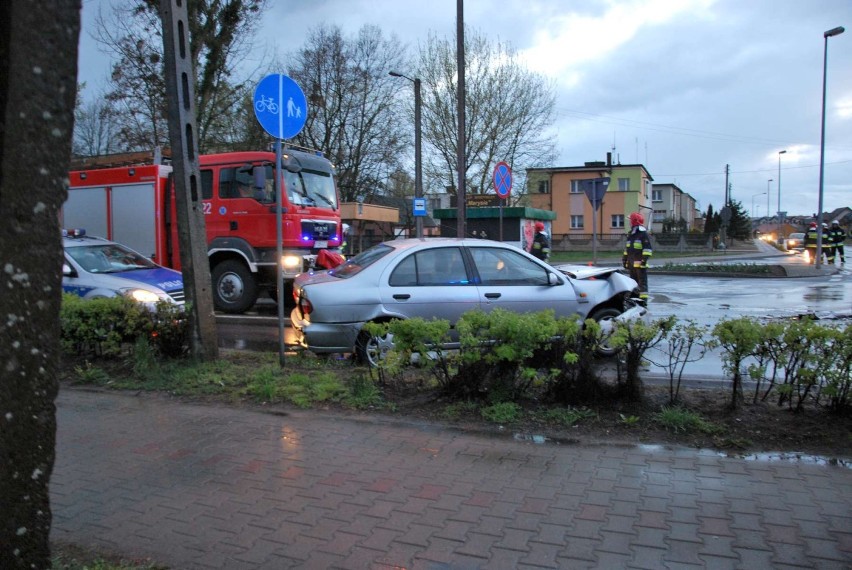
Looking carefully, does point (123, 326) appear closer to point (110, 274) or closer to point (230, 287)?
point (110, 274)

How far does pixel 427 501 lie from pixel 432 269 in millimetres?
3879

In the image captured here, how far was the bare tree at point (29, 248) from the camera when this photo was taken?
2.31 metres

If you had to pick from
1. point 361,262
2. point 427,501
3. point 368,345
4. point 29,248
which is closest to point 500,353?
point 427,501

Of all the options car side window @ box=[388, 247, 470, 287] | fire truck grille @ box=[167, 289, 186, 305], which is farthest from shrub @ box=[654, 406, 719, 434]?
fire truck grille @ box=[167, 289, 186, 305]

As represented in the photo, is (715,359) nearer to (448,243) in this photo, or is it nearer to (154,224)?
(448,243)

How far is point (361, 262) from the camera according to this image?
7699mm

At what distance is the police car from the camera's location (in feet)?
30.1

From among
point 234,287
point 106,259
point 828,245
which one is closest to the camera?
point 106,259

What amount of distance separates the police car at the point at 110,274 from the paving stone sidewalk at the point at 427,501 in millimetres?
4319

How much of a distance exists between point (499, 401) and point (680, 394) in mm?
1612

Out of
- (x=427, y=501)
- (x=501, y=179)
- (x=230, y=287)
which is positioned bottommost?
(x=427, y=501)

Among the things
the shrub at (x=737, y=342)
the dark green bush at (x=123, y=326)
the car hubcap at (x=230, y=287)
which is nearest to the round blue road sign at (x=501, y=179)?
the car hubcap at (x=230, y=287)

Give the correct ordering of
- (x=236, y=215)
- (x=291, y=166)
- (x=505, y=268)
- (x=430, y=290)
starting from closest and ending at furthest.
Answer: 1. (x=430, y=290)
2. (x=505, y=268)
3. (x=291, y=166)
4. (x=236, y=215)

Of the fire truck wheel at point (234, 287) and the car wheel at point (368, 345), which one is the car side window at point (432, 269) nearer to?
the car wheel at point (368, 345)
